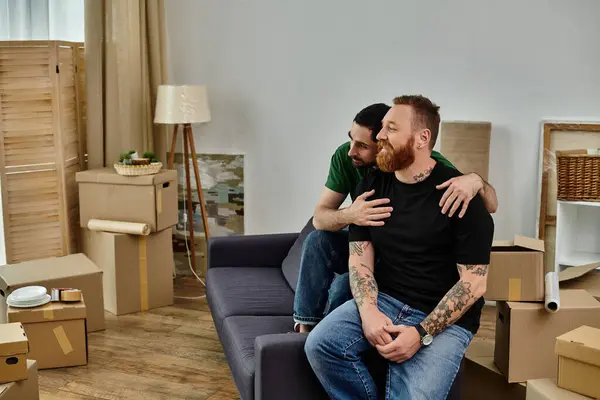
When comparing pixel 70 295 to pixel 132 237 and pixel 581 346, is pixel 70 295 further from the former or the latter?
pixel 581 346

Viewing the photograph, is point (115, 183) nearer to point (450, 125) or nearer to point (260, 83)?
point (260, 83)

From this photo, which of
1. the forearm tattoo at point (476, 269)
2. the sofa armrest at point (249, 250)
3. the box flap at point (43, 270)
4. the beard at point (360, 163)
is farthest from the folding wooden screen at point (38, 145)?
the forearm tattoo at point (476, 269)

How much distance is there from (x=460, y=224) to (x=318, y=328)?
0.57m

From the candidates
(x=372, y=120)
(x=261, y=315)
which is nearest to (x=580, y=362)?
(x=372, y=120)

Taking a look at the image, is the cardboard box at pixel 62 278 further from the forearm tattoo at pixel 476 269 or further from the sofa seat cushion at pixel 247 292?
the forearm tattoo at pixel 476 269

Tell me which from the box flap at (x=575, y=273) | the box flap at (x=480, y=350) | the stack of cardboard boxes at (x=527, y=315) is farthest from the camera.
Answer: the box flap at (x=575, y=273)

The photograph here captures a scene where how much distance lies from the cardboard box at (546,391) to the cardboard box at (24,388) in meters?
1.72

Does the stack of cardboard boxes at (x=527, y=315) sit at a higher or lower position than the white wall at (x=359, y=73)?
lower

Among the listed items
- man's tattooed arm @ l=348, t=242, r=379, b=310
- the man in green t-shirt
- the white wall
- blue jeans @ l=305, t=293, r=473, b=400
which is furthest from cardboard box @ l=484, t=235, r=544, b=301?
the white wall

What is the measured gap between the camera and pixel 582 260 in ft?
13.5

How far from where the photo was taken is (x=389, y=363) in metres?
2.47

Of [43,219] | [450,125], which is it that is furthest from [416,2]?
[43,219]

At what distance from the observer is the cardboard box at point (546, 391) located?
96.1 inches

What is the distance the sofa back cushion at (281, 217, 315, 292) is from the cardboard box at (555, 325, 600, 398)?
1344 mm
